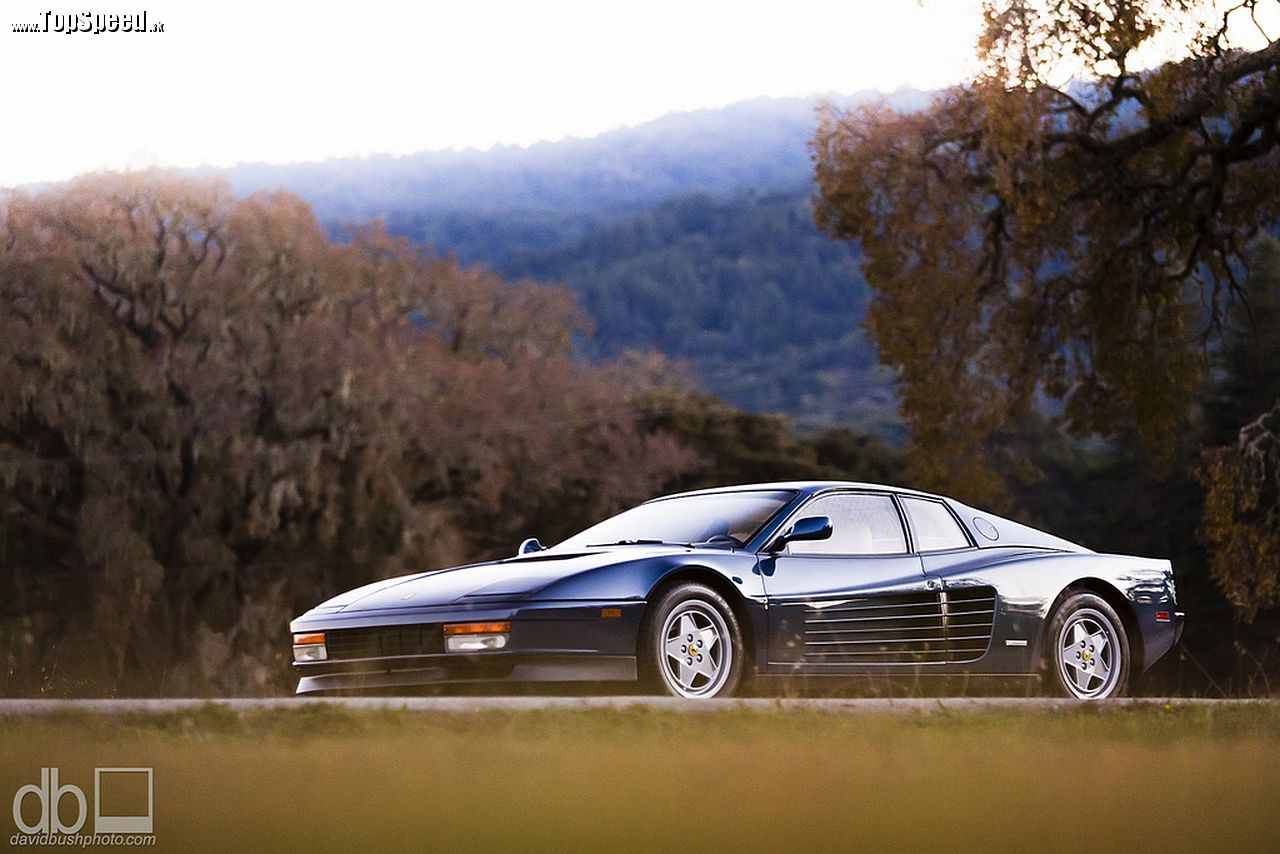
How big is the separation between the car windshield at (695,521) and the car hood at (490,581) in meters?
0.41

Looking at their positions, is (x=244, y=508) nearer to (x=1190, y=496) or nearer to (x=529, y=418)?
(x=529, y=418)

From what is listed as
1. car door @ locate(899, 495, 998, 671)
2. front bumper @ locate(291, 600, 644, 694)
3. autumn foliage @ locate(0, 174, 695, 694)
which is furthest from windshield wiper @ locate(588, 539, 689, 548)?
autumn foliage @ locate(0, 174, 695, 694)

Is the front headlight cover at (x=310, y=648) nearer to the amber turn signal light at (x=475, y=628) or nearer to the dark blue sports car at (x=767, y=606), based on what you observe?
the dark blue sports car at (x=767, y=606)

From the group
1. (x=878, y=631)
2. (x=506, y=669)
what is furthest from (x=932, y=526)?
(x=506, y=669)

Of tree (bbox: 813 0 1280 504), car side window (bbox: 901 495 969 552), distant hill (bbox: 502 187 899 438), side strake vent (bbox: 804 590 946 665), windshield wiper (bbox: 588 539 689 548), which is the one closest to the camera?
side strake vent (bbox: 804 590 946 665)

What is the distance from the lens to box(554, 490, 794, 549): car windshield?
30.5ft

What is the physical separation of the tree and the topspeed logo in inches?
517

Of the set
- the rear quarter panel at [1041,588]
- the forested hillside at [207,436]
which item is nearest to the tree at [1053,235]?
the rear quarter panel at [1041,588]

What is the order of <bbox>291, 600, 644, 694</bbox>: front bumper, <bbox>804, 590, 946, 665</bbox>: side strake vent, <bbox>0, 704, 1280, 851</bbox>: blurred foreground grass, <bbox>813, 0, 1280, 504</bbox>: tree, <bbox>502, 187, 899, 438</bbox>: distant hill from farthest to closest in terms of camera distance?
<bbox>502, 187, 899, 438</bbox>: distant hill → <bbox>813, 0, 1280, 504</bbox>: tree → <bbox>804, 590, 946, 665</bbox>: side strake vent → <bbox>291, 600, 644, 694</bbox>: front bumper → <bbox>0, 704, 1280, 851</bbox>: blurred foreground grass

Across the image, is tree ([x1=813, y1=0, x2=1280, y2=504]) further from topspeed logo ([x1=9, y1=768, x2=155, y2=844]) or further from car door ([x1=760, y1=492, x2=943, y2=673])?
topspeed logo ([x1=9, y1=768, x2=155, y2=844])

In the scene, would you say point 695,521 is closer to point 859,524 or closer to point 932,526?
point 859,524

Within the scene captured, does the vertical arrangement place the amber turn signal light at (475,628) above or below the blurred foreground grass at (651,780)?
above

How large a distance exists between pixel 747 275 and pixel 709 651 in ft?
539

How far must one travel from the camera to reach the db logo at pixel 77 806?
5820mm
